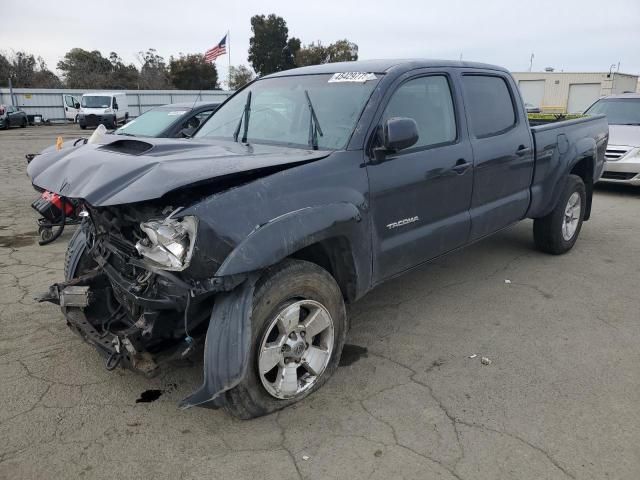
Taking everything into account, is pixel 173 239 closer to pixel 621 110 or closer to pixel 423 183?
pixel 423 183

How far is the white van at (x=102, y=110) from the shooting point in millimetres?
26703

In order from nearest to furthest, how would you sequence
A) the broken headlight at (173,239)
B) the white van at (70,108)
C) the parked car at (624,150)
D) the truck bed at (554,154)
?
the broken headlight at (173,239) → the truck bed at (554,154) → the parked car at (624,150) → the white van at (70,108)

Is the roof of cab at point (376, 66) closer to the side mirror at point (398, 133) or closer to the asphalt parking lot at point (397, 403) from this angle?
the side mirror at point (398, 133)

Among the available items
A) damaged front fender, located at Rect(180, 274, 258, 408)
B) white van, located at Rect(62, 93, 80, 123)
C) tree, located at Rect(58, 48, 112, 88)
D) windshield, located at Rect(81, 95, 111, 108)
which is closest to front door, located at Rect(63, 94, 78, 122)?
white van, located at Rect(62, 93, 80, 123)

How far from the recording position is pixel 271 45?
57094 millimetres

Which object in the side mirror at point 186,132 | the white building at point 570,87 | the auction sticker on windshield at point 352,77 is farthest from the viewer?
the white building at point 570,87

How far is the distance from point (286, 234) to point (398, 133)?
3.26 feet

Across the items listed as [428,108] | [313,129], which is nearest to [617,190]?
[428,108]

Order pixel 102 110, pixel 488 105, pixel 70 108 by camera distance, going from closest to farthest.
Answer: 1. pixel 488 105
2. pixel 102 110
3. pixel 70 108

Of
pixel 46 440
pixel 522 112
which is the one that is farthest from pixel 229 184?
pixel 522 112

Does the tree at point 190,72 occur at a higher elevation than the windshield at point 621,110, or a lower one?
higher

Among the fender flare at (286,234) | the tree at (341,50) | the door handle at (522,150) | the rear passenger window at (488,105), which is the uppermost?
the tree at (341,50)

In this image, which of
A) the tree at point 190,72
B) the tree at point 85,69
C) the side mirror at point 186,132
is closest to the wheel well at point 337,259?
the side mirror at point 186,132

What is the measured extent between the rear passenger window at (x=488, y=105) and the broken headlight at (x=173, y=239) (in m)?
2.59
